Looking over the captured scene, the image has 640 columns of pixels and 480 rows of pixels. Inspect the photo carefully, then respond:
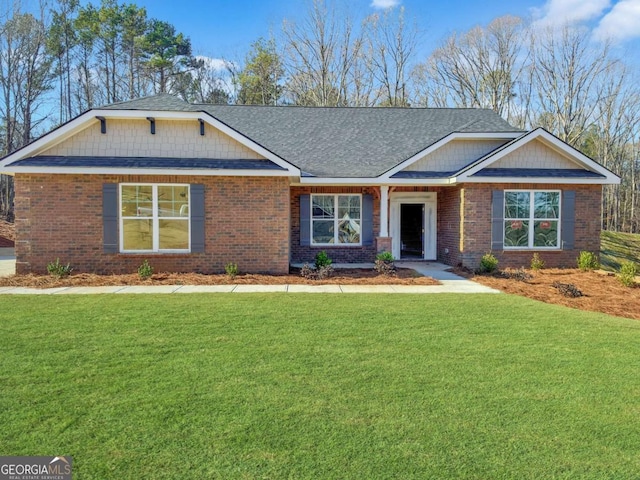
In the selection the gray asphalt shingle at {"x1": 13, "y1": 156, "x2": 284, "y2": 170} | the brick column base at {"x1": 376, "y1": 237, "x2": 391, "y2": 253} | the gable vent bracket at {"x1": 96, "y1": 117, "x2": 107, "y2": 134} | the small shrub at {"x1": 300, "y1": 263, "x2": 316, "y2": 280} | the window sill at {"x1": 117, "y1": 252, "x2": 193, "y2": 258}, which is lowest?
the small shrub at {"x1": 300, "y1": 263, "x2": 316, "y2": 280}

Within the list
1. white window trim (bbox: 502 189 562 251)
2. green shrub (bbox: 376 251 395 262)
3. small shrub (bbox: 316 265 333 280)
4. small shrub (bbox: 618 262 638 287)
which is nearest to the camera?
small shrub (bbox: 618 262 638 287)

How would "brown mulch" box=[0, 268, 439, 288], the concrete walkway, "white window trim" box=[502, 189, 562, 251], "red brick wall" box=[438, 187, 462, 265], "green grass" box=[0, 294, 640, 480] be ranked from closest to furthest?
"green grass" box=[0, 294, 640, 480], the concrete walkway, "brown mulch" box=[0, 268, 439, 288], "white window trim" box=[502, 189, 562, 251], "red brick wall" box=[438, 187, 462, 265]

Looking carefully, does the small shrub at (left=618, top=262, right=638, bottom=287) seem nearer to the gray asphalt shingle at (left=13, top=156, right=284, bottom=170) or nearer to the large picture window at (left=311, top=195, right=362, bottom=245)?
the large picture window at (left=311, top=195, right=362, bottom=245)

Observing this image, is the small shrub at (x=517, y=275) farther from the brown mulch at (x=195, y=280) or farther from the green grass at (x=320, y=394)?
the green grass at (x=320, y=394)

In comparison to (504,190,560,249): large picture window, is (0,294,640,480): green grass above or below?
below

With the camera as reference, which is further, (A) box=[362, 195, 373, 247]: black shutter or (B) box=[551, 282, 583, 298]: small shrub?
(A) box=[362, 195, 373, 247]: black shutter

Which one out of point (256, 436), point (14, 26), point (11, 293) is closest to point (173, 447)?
point (256, 436)

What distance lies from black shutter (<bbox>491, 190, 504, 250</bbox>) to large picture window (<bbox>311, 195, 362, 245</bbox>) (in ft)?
13.2

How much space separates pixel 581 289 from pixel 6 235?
2542cm

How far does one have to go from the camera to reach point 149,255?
11.3 metres

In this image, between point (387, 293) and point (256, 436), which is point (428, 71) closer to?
point (387, 293)

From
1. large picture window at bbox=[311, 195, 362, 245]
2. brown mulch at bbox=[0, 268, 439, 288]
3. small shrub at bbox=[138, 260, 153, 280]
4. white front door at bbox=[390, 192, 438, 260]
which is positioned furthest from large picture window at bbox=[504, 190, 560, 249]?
small shrub at bbox=[138, 260, 153, 280]

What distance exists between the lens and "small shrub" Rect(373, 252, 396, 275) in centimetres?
1159

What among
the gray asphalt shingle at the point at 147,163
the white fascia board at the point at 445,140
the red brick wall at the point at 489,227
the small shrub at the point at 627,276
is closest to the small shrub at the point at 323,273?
the gray asphalt shingle at the point at 147,163
